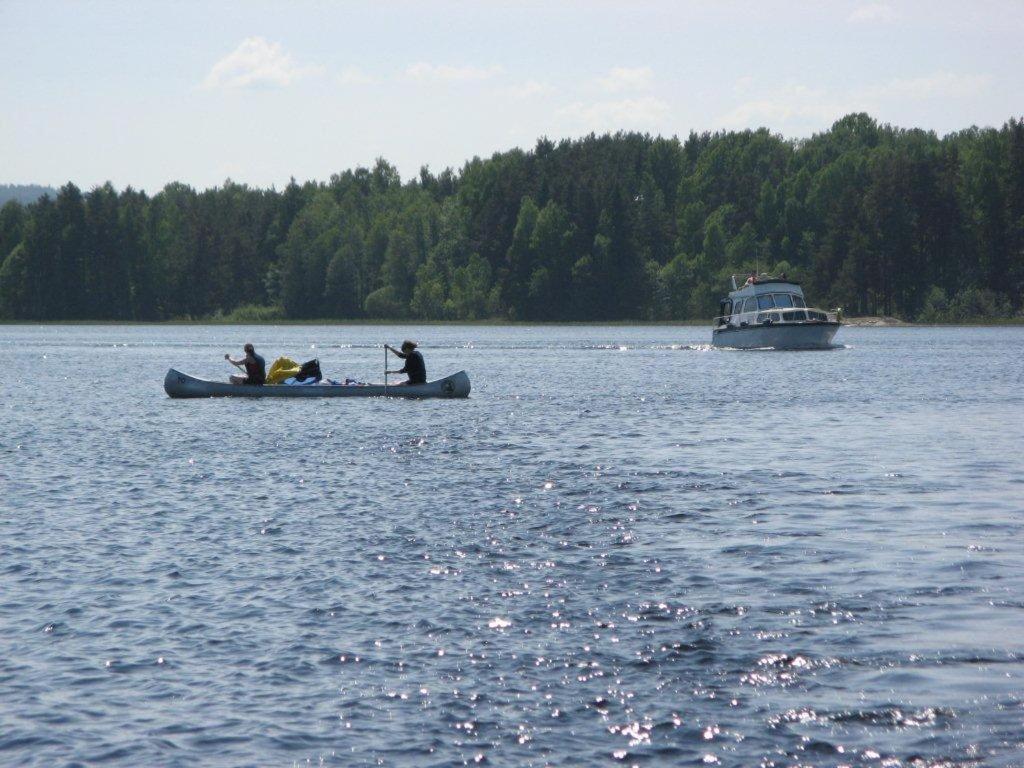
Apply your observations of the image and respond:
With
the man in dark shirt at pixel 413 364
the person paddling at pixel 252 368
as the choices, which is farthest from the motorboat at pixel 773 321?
the person paddling at pixel 252 368

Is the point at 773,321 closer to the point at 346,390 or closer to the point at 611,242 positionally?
the point at 346,390

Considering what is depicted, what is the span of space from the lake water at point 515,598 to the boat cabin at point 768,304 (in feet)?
166

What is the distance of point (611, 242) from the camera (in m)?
165

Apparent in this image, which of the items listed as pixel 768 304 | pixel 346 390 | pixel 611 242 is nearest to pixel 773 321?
pixel 768 304

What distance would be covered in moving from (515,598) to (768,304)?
76.0m

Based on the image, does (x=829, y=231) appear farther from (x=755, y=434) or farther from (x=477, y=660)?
(x=477, y=660)

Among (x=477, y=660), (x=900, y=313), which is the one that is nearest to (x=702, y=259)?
(x=900, y=313)

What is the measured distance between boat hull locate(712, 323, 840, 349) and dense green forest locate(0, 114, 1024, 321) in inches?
2194

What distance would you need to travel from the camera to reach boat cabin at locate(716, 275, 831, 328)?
88.8 metres

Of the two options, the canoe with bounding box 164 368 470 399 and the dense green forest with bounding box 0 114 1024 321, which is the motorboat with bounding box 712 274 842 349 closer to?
the canoe with bounding box 164 368 470 399

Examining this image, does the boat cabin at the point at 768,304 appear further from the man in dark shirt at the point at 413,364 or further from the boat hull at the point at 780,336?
the man in dark shirt at the point at 413,364

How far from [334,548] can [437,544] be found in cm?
152

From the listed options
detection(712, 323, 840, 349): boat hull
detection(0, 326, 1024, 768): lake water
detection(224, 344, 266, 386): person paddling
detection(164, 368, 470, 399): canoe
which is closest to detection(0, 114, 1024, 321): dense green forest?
detection(712, 323, 840, 349): boat hull

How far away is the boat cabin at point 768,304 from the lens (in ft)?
291
